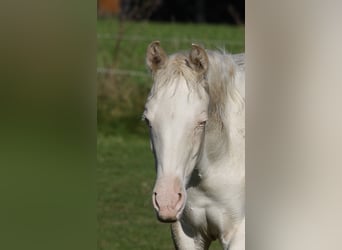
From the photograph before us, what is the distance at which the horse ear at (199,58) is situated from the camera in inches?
109

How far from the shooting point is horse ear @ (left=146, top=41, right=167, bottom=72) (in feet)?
9.10

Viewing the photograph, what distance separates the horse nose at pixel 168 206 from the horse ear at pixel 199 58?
563mm

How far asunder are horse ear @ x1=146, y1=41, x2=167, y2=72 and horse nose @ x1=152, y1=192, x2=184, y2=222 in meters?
0.55

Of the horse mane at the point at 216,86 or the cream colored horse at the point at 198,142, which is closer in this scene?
the cream colored horse at the point at 198,142

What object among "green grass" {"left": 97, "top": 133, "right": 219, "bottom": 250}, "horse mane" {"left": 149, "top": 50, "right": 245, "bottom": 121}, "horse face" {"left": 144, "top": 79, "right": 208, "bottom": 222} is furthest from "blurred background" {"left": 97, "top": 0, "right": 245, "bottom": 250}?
"horse face" {"left": 144, "top": 79, "right": 208, "bottom": 222}

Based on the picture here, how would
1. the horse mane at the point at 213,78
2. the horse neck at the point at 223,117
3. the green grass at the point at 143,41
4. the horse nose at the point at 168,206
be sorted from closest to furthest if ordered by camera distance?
the horse nose at the point at 168,206 < the horse mane at the point at 213,78 < the horse neck at the point at 223,117 < the green grass at the point at 143,41

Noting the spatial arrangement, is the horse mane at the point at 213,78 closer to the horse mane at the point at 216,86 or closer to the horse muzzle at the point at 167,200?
the horse mane at the point at 216,86

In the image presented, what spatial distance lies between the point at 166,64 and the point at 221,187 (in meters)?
0.68
